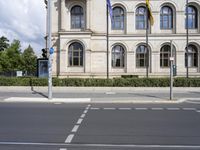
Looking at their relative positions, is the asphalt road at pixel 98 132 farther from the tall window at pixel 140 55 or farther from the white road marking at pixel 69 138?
the tall window at pixel 140 55

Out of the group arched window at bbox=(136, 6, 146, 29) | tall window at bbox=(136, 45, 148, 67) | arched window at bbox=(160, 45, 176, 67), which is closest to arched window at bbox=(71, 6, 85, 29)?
arched window at bbox=(136, 6, 146, 29)

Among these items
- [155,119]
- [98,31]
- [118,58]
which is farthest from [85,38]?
[155,119]

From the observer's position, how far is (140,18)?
140 feet

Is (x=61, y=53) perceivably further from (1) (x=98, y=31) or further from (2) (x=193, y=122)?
(2) (x=193, y=122)

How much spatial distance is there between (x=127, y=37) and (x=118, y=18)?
3.14 metres

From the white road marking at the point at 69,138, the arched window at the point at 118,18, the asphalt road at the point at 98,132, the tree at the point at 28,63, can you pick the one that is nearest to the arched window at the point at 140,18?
the arched window at the point at 118,18

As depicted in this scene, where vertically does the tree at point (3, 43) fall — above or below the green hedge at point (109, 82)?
above

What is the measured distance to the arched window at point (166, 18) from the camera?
4244 cm

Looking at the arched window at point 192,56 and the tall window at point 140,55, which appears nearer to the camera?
the arched window at point 192,56

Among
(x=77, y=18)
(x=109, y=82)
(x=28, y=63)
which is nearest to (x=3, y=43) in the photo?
(x=28, y=63)

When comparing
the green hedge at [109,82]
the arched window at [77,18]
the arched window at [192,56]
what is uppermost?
the arched window at [77,18]

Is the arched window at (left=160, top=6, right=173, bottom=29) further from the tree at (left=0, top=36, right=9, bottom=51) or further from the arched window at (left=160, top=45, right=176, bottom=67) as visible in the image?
the tree at (left=0, top=36, right=9, bottom=51)

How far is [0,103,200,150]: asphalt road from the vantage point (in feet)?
26.3

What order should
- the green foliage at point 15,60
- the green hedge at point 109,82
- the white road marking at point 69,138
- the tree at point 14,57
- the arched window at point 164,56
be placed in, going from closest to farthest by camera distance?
the white road marking at point 69,138 < the green hedge at point 109,82 < the arched window at point 164,56 < the green foliage at point 15,60 < the tree at point 14,57
